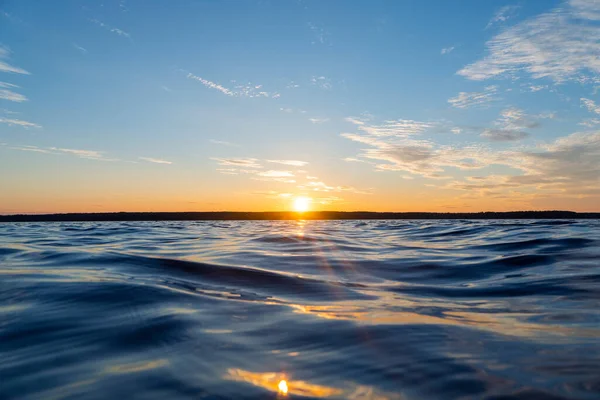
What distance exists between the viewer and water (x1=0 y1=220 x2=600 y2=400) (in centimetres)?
261

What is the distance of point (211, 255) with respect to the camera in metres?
10.5

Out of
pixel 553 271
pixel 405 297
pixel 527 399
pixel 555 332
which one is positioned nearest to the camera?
pixel 527 399

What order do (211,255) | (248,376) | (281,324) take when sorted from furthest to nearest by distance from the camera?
(211,255), (281,324), (248,376)

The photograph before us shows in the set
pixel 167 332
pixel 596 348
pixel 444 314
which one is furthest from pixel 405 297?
pixel 167 332

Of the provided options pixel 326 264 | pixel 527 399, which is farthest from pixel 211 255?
pixel 527 399

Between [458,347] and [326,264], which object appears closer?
[458,347]

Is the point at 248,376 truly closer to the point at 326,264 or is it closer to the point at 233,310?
the point at 233,310

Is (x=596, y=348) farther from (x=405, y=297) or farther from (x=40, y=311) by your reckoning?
(x=40, y=311)

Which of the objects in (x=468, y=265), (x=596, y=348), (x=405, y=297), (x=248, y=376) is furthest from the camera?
(x=468, y=265)

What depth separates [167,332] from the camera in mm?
3752

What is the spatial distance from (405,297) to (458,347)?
234cm

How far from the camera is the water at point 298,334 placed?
8.57ft

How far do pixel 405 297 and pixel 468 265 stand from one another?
374cm

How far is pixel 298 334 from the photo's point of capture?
3746mm
